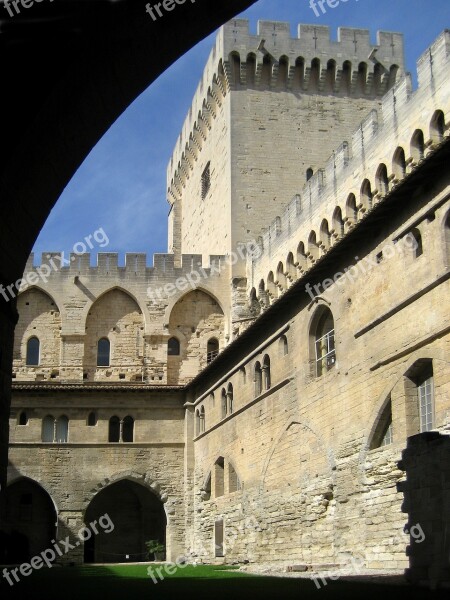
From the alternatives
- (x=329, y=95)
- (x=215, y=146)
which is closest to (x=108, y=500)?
(x=215, y=146)

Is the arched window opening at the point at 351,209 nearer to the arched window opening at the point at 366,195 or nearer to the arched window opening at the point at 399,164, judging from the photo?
the arched window opening at the point at 366,195

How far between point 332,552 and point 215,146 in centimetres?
2344

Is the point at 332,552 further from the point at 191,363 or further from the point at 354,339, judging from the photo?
the point at 191,363

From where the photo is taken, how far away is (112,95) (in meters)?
10.1

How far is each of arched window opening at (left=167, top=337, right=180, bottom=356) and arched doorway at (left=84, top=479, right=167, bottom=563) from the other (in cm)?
543

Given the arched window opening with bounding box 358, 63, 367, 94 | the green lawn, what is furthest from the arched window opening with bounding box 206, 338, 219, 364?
the green lawn

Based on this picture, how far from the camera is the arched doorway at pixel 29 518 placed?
35.8 m

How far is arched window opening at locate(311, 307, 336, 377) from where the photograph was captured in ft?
71.8

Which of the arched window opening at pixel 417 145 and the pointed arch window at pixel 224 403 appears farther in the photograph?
the pointed arch window at pixel 224 403

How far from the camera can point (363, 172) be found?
84.5ft

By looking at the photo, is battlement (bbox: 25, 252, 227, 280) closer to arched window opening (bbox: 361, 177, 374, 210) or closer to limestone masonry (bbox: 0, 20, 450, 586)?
limestone masonry (bbox: 0, 20, 450, 586)

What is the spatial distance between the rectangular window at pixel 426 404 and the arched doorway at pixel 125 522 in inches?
842

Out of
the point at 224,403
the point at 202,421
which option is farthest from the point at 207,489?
the point at 224,403

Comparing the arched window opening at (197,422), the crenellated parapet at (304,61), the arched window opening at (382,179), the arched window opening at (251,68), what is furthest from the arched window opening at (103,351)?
the arched window opening at (382,179)
